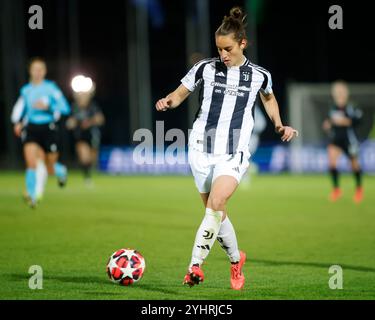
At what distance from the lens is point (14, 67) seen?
32156 mm

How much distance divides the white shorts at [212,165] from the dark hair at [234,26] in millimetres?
1042

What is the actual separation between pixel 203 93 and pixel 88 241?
4.24m

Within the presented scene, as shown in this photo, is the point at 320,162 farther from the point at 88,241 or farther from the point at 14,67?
the point at 88,241

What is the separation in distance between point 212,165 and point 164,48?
3178 cm

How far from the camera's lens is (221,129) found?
7.61 metres

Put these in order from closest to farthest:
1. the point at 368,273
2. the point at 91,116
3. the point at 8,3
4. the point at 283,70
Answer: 1. the point at 368,273
2. the point at 91,116
3. the point at 8,3
4. the point at 283,70

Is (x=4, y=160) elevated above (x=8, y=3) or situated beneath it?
situated beneath

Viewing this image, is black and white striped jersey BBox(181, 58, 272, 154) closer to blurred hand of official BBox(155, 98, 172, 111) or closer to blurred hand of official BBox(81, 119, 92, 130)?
blurred hand of official BBox(155, 98, 172, 111)

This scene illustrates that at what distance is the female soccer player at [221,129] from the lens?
7438 millimetres

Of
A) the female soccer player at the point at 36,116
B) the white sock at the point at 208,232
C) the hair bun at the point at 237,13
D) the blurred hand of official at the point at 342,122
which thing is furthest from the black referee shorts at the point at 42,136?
the hair bun at the point at 237,13

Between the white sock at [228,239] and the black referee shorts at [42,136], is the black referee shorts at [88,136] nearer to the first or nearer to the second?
the black referee shorts at [42,136]

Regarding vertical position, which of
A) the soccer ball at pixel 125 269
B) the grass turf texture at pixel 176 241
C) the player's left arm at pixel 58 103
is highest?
the player's left arm at pixel 58 103
